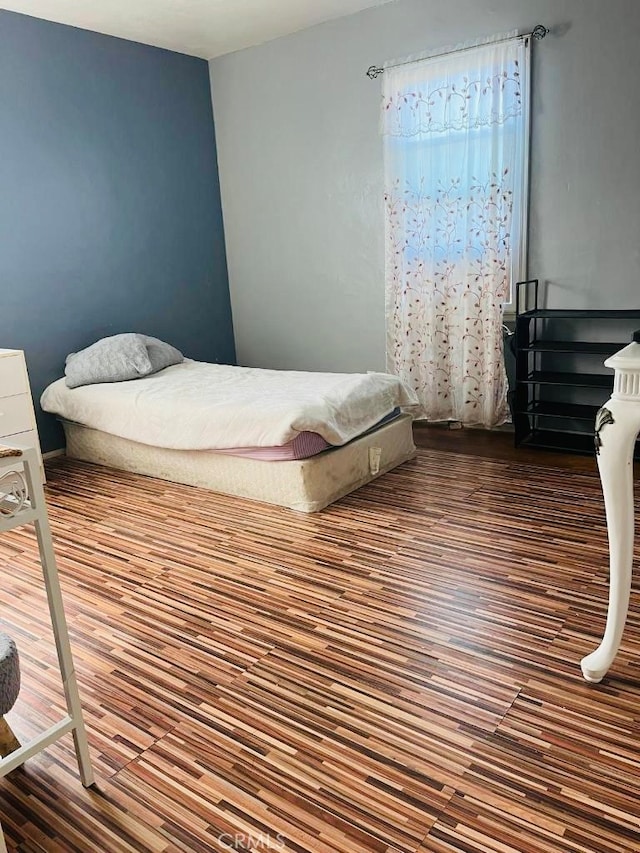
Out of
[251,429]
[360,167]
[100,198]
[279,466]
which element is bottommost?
[279,466]

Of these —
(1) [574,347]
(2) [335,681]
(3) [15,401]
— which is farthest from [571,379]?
(3) [15,401]

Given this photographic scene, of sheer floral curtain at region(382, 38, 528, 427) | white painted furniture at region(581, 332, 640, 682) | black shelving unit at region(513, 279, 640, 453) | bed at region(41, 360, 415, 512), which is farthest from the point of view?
sheer floral curtain at region(382, 38, 528, 427)

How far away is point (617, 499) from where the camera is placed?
1.73 meters

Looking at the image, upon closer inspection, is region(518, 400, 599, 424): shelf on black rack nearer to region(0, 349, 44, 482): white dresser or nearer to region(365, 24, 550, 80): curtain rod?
region(365, 24, 550, 80): curtain rod

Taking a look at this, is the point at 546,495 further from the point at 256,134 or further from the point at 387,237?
the point at 256,134

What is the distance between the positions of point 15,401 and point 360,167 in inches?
104

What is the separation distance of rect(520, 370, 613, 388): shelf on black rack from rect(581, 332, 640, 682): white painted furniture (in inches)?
78.2

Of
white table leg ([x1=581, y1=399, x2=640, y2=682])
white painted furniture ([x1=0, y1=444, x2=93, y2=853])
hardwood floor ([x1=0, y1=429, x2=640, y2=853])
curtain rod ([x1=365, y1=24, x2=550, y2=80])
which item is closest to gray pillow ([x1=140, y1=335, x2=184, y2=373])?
hardwood floor ([x1=0, y1=429, x2=640, y2=853])

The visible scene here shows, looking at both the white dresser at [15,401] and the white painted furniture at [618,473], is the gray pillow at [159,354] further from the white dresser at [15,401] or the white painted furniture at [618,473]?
the white painted furniture at [618,473]

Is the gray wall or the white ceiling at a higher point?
the white ceiling

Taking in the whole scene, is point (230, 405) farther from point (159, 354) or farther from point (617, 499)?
point (617, 499)

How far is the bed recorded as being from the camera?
3203 millimetres

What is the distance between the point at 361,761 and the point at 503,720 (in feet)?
1.28

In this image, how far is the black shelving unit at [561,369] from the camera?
3701 mm
